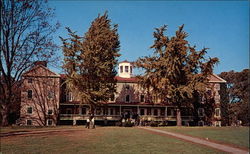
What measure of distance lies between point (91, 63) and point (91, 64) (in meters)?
0.13

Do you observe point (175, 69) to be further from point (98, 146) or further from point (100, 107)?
point (98, 146)

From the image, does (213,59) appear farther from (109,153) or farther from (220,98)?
(109,153)

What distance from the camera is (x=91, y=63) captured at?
31.2 metres

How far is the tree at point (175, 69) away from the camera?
3378cm

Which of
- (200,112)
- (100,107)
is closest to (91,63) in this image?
(100,107)

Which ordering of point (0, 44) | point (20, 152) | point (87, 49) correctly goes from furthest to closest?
point (87, 49)
point (0, 44)
point (20, 152)

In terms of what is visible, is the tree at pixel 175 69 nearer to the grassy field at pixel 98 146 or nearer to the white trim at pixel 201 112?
the white trim at pixel 201 112

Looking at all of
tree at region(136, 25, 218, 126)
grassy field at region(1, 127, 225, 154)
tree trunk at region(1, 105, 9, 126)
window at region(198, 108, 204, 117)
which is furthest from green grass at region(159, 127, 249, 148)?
window at region(198, 108, 204, 117)

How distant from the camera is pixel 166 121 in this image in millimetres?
44156

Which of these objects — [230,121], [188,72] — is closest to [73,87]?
[188,72]

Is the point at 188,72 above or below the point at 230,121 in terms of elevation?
above

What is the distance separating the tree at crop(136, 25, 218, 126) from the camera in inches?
1330

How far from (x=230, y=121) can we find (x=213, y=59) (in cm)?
1971

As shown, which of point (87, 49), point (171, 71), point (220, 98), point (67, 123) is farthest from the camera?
point (220, 98)
